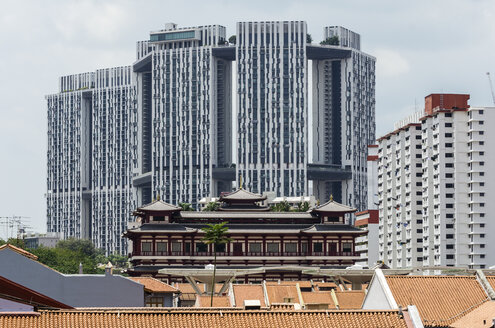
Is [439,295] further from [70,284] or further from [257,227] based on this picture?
[257,227]

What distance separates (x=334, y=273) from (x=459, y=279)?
48.4 meters

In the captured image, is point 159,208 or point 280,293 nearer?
point 280,293

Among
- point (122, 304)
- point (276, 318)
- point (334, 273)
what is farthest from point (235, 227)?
point (276, 318)

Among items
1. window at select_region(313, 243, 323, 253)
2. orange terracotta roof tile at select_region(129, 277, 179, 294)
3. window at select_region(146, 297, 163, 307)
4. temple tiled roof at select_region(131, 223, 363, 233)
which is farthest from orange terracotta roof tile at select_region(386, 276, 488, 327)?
window at select_region(313, 243, 323, 253)

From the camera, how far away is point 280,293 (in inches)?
3812

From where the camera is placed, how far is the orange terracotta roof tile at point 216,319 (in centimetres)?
4756

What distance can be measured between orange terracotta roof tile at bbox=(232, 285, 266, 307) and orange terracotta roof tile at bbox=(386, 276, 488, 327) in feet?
93.5

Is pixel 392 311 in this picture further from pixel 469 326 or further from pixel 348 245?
pixel 348 245

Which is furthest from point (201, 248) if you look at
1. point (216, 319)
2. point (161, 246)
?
point (216, 319)

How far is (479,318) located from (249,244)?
3837 inches

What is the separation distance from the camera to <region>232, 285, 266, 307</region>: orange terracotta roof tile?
92994 mm

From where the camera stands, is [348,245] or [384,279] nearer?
[384,279]

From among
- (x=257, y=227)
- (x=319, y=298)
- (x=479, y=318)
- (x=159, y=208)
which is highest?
(x=159, y=208)

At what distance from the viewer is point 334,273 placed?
11450 cm
